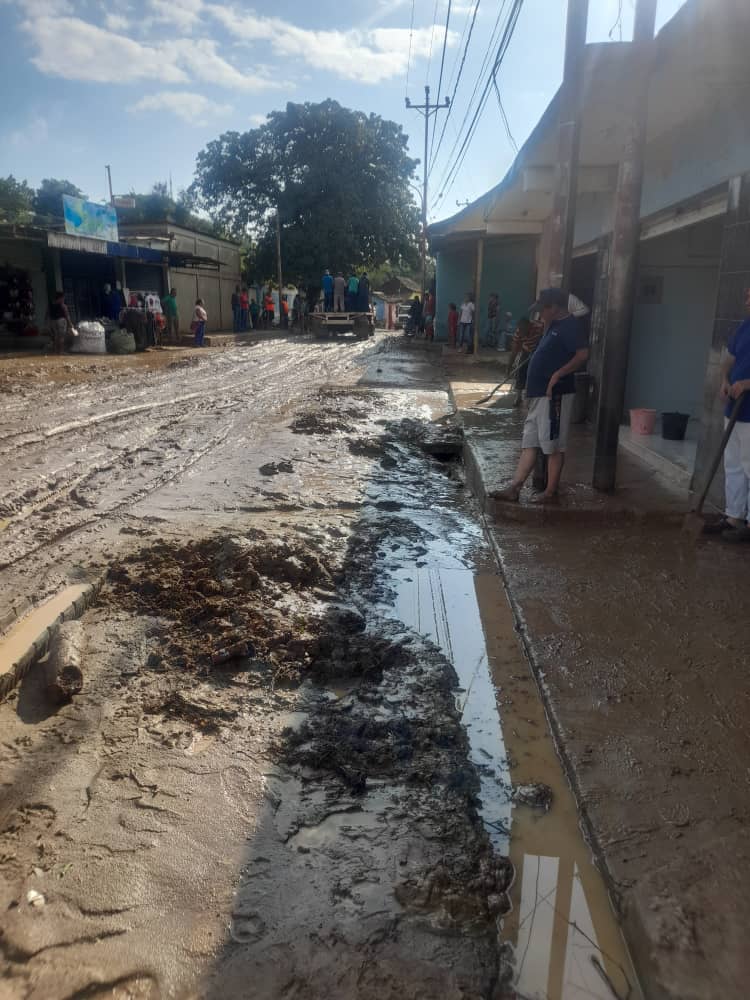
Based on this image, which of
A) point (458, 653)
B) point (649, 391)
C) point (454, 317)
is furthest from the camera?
point (454, 317)

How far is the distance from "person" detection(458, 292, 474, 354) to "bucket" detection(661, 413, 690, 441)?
13.8 m

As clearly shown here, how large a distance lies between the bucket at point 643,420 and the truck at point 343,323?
69.2 ft

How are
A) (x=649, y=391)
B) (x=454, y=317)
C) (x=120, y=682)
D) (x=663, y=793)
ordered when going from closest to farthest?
1. (x=663, y=793)
2. (x=120, y=682)
3. (x=649, y=391)
4. (x=454, y=317)

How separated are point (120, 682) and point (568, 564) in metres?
2.84

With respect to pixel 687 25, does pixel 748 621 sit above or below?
below

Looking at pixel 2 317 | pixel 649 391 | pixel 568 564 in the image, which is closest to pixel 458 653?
pixel 568 564

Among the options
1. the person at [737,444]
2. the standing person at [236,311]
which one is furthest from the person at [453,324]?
the person at [737,444]

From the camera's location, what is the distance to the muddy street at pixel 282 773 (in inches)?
79.6

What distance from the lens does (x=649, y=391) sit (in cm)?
924

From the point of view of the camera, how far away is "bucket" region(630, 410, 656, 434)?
812 cm

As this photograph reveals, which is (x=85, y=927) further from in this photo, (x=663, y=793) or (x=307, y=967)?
(x=663, y=793)

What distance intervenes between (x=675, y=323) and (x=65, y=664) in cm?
808

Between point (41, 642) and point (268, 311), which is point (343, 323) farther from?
point (41, 642)

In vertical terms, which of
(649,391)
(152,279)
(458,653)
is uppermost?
(152,279)
